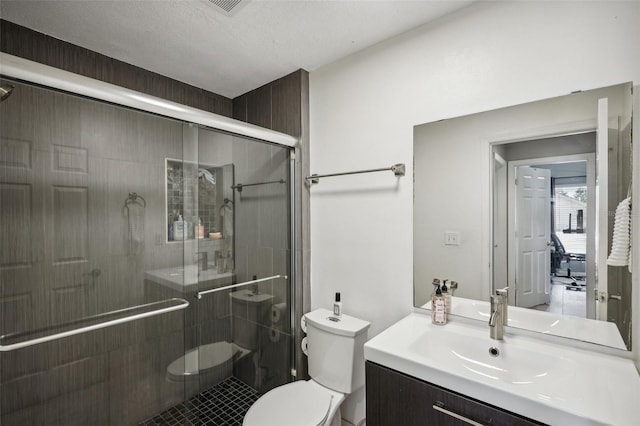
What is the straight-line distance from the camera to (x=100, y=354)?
1556mm

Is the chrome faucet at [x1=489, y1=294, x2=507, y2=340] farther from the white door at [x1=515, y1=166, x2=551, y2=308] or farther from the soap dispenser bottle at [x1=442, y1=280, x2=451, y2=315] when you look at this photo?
the soap dispenser bottle at [x1=442, y1=280, x2=451, y2=315]

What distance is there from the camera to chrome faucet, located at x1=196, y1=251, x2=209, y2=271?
162cm

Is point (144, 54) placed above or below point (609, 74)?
above

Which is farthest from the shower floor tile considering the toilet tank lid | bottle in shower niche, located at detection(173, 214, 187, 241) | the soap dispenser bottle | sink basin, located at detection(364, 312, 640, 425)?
the soap dispenser bottle

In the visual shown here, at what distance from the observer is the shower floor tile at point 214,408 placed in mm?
1587

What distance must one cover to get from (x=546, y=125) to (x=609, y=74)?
0.24 m

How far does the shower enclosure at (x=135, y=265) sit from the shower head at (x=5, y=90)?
2.1 inches

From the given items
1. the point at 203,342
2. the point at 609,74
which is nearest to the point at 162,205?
the point at 203,342

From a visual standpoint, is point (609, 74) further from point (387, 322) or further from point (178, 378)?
point (178, 378)

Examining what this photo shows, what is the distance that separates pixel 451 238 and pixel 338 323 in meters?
0.77

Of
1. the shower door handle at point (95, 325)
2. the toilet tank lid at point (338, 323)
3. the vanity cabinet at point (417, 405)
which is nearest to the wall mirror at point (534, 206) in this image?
the toilet tank lid at point (338, 323)

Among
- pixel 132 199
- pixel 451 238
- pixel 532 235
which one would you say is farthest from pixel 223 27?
pixel 532 235

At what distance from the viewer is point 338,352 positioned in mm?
1615

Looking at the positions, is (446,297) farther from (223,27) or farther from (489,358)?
(223,27)
